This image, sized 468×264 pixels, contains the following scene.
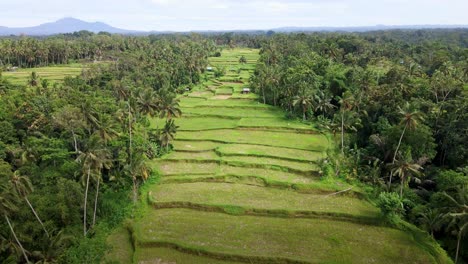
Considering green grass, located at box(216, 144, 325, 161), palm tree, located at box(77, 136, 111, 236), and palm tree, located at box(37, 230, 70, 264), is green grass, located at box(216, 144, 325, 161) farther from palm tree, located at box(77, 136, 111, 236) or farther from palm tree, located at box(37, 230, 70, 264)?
palm tree, located at box(37, 230, 70, 264)

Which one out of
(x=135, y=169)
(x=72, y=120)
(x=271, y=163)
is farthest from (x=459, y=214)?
(x=72, y=120)

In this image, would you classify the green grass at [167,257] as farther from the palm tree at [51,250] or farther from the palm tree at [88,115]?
the palm tree at [88,115]

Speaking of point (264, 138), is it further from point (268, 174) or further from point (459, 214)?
point (459, 214)

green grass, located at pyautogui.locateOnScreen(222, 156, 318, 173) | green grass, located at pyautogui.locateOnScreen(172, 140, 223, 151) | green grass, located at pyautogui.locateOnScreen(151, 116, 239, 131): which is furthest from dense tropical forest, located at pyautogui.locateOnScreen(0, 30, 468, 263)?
green grass, located at pyautogui.locateOnScreen(151, 116, 239, 131)

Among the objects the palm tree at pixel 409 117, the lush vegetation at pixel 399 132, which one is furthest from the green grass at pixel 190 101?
the palm tree at pixel 409 117

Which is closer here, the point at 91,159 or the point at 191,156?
the point at 91,159

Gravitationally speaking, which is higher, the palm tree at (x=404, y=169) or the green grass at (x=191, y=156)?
the palm tree at (x=404, y=169)
